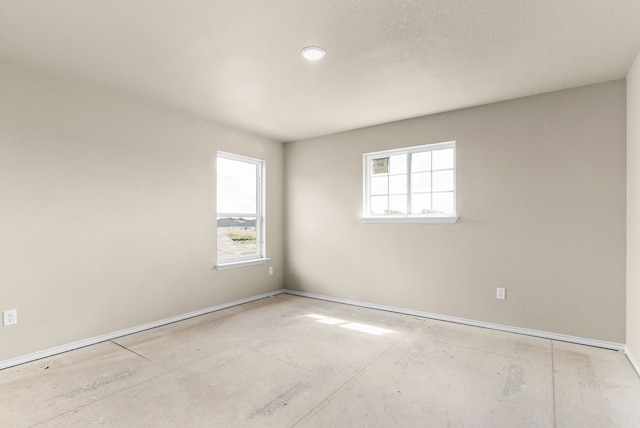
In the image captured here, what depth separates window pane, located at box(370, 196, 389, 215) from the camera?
4.38m

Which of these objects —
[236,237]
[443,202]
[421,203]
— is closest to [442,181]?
[443,202]

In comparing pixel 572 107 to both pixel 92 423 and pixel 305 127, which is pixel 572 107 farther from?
pixel 92 423

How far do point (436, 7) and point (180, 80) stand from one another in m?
2.16

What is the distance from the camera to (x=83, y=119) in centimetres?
304

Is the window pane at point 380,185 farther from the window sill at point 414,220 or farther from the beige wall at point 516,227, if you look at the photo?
the window sill at point 414,220

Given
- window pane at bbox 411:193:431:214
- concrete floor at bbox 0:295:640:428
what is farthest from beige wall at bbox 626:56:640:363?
window pane at bbox 411:193:431:214

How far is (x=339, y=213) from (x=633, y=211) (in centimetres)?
300

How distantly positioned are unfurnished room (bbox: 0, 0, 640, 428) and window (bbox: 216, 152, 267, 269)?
40 mm

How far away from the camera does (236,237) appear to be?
4617 mm

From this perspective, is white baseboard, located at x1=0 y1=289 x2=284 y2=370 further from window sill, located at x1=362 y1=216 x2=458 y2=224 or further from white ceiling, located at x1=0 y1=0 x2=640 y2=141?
white ceiling, located at x1=0 y1=0 x2=640 y2=141

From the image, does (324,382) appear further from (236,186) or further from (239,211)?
(236,186)

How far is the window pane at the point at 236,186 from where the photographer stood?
14.4 feet

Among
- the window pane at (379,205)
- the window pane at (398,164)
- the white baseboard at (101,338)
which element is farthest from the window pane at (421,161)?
the white baseboard at (101,338)

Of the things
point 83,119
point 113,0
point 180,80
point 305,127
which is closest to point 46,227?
point 83,119
